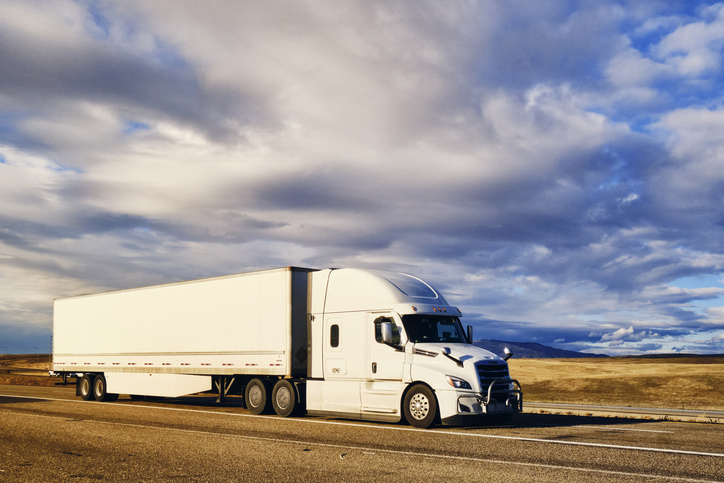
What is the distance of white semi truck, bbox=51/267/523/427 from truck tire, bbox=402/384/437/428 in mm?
23

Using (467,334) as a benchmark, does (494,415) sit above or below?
below

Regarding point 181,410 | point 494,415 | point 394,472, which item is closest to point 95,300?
point 181,410

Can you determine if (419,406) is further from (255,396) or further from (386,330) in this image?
(255,396)

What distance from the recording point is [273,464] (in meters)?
9.75

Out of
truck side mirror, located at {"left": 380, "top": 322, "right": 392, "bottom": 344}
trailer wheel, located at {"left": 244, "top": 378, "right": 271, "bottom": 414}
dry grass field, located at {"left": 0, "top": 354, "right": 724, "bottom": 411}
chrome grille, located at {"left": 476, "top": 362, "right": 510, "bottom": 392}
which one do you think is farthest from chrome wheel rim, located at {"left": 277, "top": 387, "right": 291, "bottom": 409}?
dry grass field, located at {"left": 0, "top": 354, "right": 724, "bottom": 411}

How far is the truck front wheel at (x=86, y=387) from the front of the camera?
2572cm

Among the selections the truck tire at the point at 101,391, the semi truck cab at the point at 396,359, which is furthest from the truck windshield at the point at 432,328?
the truck tire at the point at 101,391

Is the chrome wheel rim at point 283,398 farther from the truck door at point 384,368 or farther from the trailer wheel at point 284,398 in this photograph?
the truck door at point 384,368

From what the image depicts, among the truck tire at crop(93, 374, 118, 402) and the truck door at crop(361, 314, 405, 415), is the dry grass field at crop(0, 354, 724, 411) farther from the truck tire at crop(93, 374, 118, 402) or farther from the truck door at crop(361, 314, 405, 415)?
the truck door at crop(361, 314, 405, 415)

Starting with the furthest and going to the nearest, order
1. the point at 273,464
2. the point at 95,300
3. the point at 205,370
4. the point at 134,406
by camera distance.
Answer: the point at 95,300 → the point at 134,406 → the point at 205,370 → the point at 273,464

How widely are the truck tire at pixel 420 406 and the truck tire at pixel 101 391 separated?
14.9 m

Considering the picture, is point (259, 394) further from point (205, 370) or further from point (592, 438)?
point (592, 438)

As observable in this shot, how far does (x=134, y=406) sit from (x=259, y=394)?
587cm

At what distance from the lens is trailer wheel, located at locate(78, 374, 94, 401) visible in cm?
2572
